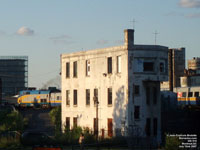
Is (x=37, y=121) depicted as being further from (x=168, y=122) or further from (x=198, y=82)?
(x=198, y=82)

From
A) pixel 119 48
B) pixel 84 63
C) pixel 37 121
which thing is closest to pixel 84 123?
pixel 84 63

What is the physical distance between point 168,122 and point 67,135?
66.1 ft

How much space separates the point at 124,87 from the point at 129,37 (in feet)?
19.7

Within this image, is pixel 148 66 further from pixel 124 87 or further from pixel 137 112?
pixel 137 112

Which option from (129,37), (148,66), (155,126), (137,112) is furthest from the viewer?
(155,126)

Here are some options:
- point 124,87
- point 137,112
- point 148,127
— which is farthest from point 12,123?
point 148,127

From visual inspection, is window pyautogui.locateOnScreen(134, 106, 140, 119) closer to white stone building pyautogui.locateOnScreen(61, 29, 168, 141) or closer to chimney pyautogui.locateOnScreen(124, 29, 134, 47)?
white stone building pyautogui.locateOnScreen(61, 29, 168, 141)

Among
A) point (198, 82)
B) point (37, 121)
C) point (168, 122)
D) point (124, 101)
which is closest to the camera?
point (124, 101)

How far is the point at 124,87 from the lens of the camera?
62.6 m

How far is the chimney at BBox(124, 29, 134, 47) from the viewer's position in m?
62.2

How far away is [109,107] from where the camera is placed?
213 ft

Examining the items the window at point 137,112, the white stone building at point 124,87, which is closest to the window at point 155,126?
the white stone building at point 124,87

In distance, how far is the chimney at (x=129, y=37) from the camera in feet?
204

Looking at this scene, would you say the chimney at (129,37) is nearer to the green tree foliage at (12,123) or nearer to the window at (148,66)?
the window at (148,66)
